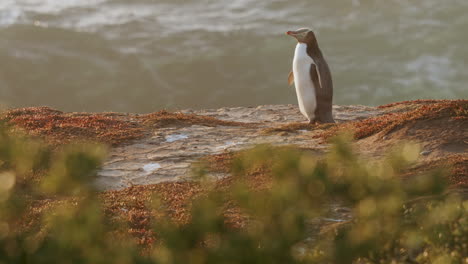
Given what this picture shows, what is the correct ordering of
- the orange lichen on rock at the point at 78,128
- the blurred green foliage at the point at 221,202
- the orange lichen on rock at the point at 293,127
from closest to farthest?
the blurred green foliage at the point at 221,202 < the orange lichen on rock at the point at 78,128 < the orange lichen on rock at the point at 293,127

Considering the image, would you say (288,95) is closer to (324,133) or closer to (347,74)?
(347,74)

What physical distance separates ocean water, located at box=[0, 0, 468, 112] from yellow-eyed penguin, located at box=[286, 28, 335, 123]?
1366 inches

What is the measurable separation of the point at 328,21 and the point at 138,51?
19.3 metres

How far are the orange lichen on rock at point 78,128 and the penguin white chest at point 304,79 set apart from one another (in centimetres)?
421

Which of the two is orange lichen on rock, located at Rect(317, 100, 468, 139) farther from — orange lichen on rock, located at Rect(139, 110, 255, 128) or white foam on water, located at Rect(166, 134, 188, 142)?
orange lichen on rock, located at Rect(139, 110, 255, 128)

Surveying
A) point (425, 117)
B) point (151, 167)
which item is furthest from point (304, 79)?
point (151, 167)

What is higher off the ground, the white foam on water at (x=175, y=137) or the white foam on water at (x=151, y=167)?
the white foam on water at (x=151, y=167)

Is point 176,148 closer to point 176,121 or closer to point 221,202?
point 176,121

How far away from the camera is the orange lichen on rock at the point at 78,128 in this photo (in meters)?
13.9

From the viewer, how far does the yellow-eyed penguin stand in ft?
53.0

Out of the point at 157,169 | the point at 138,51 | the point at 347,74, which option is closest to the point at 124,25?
the point at 138,51

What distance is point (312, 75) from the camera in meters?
16.2

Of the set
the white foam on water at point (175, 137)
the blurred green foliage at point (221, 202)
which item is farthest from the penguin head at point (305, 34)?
the blurred green foliage at point (221, 202)

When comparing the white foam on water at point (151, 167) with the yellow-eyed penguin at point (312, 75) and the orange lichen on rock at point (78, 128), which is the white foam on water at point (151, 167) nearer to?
the orange lichen on rock at point (78, 128)
